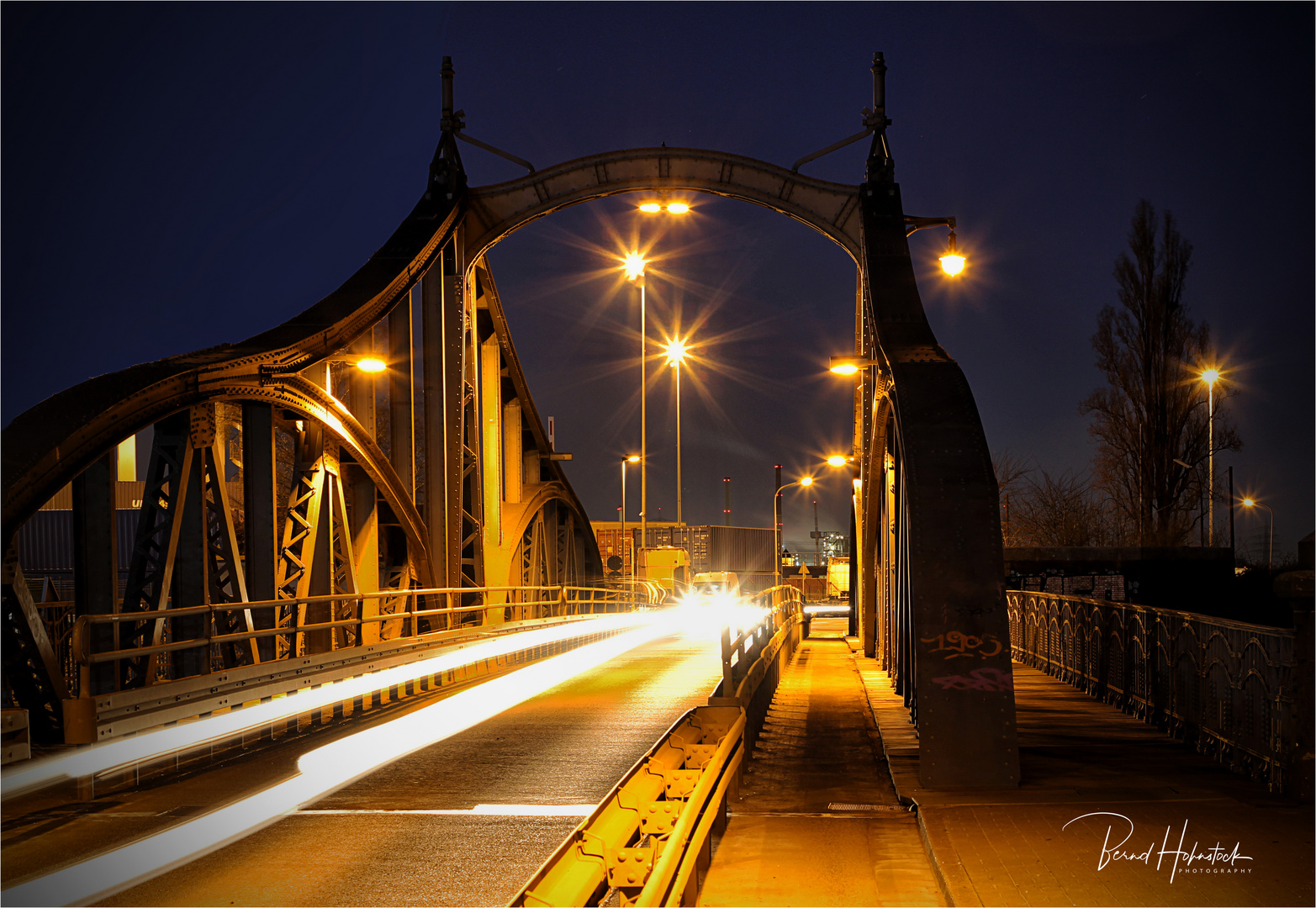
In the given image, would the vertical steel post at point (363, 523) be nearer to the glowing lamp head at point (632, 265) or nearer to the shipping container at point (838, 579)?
the glowing lamp head at point (632, 265)

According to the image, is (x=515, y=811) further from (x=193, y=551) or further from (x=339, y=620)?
(x=339, y=620)

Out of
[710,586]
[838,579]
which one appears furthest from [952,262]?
[838,579]

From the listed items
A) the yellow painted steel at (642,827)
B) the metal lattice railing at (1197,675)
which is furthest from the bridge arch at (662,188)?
the yellow painted steel at (642,827)

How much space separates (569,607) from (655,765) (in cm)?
3823

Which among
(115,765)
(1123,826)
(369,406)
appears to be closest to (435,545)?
(369,406)

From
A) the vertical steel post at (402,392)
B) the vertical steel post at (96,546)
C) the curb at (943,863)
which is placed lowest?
the curb at (943,863)

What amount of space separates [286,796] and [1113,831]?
6394 mm

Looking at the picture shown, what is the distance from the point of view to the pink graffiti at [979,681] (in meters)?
8.96

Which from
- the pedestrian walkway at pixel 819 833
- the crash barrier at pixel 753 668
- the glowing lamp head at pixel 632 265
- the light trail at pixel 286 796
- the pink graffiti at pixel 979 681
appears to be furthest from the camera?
the glowing lamp head at pixel 632 265

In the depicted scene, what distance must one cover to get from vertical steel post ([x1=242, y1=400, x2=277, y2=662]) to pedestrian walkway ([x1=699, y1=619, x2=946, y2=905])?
6.43m

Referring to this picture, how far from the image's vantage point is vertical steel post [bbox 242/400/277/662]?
14.1 metres

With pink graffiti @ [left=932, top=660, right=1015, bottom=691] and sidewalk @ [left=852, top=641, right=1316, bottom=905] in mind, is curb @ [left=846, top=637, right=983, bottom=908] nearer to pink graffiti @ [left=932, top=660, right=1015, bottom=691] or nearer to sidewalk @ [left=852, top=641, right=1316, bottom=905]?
sidewalk @ [left=852, top=641, right=1316, bottom=905]

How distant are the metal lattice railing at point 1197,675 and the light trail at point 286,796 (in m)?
7.57

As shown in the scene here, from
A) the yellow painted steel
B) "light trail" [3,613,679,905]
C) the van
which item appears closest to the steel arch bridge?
"light trail" [3,613,679,905]
